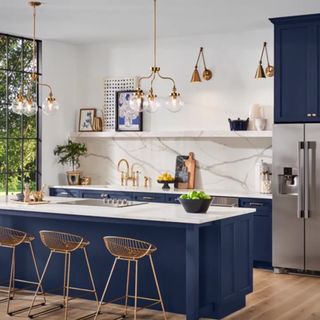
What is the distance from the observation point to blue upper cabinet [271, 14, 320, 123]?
24.2 feet

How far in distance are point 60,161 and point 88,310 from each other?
3685mm

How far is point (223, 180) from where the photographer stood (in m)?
8.55

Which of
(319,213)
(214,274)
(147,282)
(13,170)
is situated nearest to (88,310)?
(147,282)

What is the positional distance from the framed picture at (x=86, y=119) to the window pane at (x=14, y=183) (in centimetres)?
117

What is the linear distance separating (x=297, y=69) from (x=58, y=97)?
3.45 m

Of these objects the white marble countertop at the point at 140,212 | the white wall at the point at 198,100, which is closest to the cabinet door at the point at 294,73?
the white wall at the point at 198,100

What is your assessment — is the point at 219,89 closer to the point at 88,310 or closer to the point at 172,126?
the point at 172,126

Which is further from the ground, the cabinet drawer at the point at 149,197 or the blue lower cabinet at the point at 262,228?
the cabinet drawer at the point at 149,197

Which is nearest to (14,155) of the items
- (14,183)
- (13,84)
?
(14,183)

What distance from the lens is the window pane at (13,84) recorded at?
8.70m

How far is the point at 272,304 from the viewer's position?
20.0 ft

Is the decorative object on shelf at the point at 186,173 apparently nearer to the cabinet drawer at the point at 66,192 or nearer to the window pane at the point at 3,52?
the cabinet drawer at the point at 66,192

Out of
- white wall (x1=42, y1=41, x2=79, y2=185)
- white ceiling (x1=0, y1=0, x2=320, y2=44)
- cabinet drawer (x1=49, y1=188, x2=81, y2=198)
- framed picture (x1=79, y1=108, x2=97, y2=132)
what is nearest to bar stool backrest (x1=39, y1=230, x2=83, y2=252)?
white ceiling (x1=0, y1=0, x2=320, y2=44)

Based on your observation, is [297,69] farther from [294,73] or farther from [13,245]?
[13,245]
